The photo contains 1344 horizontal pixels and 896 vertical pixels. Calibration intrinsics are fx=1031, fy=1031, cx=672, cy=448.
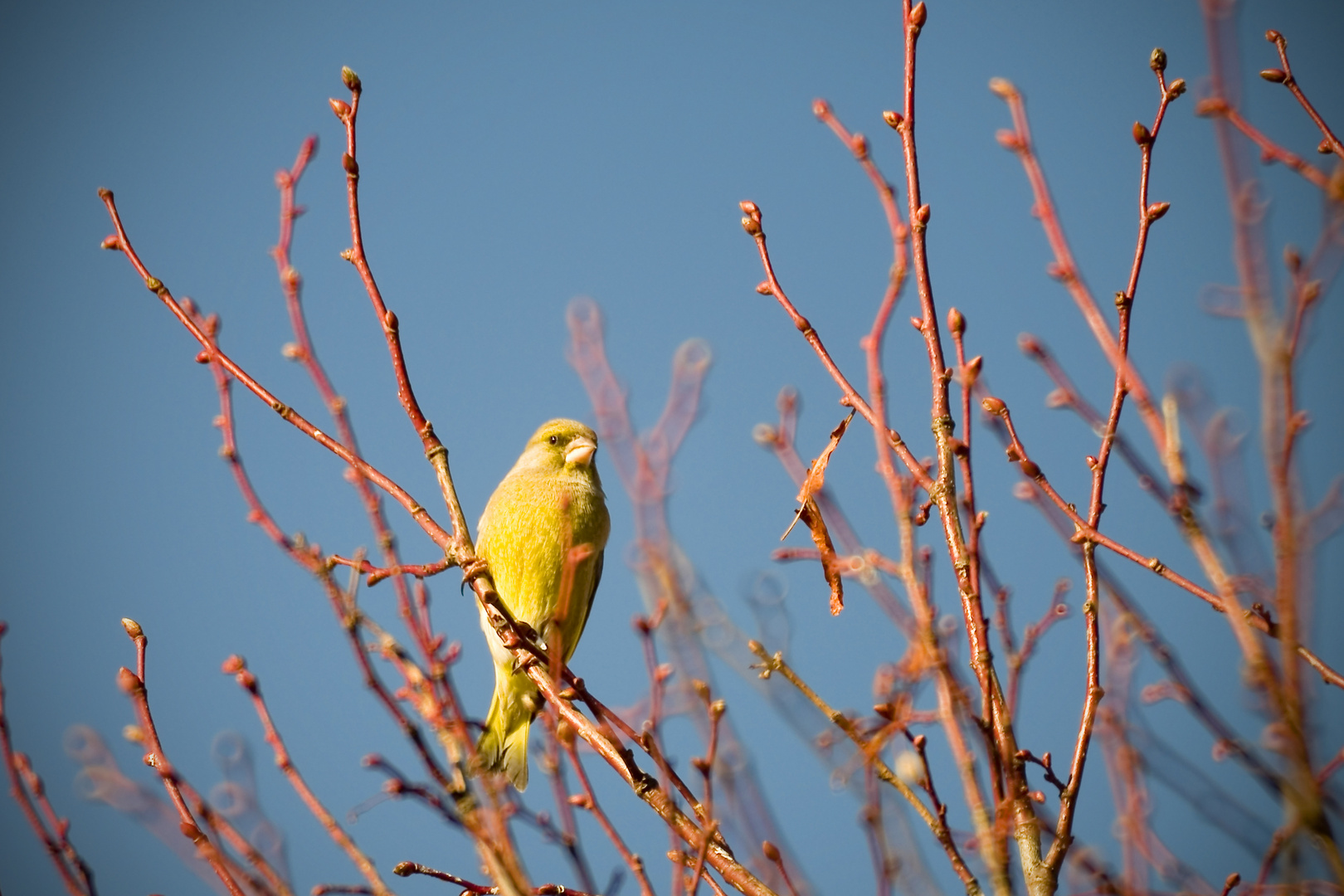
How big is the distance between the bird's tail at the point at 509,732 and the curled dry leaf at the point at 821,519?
7.82ft

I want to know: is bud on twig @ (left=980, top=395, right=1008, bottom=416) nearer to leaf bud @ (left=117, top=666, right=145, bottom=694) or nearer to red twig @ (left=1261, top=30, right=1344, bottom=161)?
red twig @ (left=1261, top=30, right=1344, bottom=161)

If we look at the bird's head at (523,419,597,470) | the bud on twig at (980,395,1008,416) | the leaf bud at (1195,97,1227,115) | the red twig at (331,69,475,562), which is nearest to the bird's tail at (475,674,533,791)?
the bird's head at (523,419,597,470)

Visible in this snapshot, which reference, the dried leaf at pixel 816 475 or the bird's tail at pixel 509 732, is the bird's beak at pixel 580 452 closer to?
the bird's tail at pixel 509 732

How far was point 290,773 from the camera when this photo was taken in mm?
2068

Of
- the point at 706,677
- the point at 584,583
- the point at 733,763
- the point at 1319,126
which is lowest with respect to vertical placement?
the point at 733,763

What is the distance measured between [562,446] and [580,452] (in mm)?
171

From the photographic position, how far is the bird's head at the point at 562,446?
4804 millimetres

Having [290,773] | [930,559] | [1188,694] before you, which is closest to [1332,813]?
[1188,694]

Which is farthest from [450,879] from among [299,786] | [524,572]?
[524,572]

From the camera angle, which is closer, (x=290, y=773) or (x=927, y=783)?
(x=927, y=783)

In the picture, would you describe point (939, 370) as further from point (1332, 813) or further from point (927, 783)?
point (1332, 813)

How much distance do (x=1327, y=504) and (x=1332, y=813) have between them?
576 millimetres

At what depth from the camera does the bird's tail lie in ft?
14.0

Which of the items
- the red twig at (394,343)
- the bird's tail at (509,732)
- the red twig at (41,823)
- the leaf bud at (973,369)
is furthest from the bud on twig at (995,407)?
the bird's tail at (509,732)
